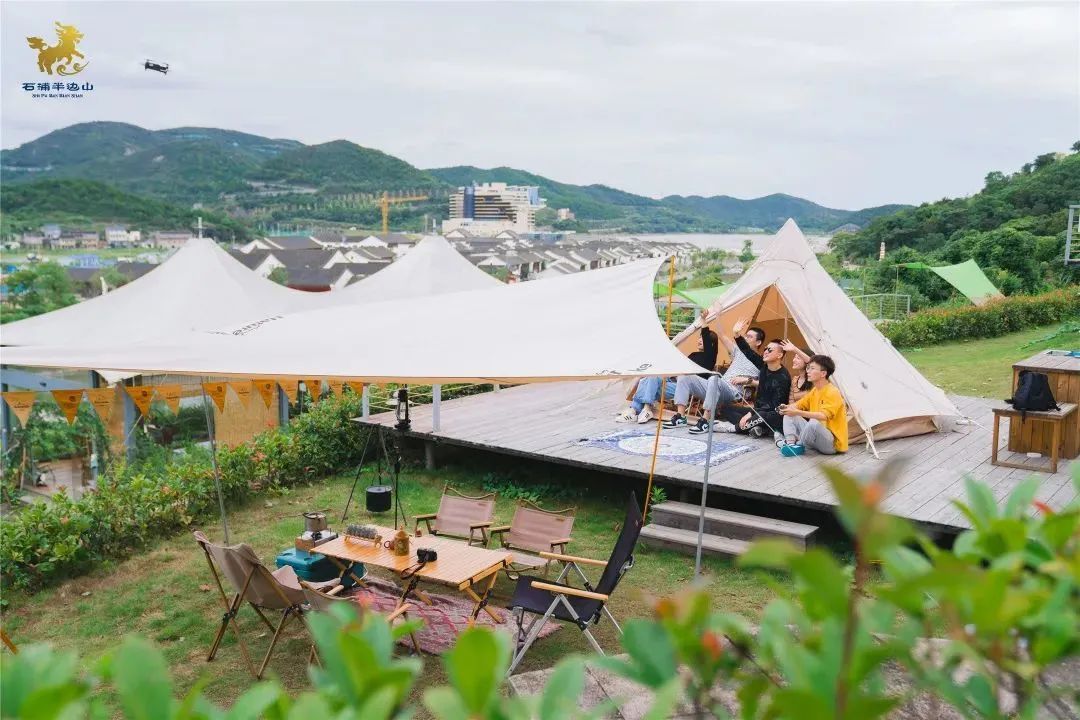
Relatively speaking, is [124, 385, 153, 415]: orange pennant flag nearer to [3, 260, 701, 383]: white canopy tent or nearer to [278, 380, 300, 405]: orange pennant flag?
[3, 260, 701, 383]: white canopy tent

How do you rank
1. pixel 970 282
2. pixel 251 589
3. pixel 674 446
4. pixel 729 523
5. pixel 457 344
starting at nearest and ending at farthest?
pixel 251 589 → pixel 457 344 → pixel 729 523 → pixel 674 446 → pixel 970 282

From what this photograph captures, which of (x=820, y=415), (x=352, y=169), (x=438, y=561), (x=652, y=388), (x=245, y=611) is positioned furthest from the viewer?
(x=352, y=169)

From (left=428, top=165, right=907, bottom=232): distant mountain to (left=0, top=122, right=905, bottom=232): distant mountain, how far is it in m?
0.16

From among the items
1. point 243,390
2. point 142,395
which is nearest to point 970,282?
point 243,390

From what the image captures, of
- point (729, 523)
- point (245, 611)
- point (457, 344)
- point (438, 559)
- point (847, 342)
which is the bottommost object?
point (245, 611)

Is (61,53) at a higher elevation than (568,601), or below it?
higher

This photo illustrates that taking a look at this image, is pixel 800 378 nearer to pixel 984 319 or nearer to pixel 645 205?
pixel 984 319

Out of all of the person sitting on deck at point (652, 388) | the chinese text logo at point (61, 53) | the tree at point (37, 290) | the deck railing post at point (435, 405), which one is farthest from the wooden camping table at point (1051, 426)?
the tree at point (37, 290)

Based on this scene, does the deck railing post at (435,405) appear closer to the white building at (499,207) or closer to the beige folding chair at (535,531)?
the beige folding chair at (535,531)

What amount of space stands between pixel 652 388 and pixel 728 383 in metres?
0.74

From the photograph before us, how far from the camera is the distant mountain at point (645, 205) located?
11956cm

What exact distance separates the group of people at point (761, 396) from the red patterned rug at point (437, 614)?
7.66 feet

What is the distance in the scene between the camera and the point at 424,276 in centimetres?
1198

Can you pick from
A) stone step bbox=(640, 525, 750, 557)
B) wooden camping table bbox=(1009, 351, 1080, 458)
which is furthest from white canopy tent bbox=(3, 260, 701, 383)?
wooden camping table bbox=(1009, 351, 1080, 458)
